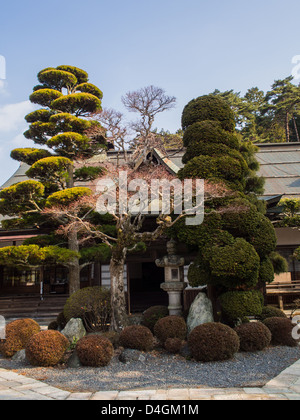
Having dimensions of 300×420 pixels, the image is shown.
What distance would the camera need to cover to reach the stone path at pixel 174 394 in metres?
4.73

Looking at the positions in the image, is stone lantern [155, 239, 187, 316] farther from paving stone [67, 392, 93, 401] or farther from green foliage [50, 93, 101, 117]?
green foliage [50, 93, 101, 117]

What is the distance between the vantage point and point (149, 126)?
1027 cm

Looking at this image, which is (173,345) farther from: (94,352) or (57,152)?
(57,152)

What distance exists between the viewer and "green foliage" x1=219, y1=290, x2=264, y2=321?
8164 mm

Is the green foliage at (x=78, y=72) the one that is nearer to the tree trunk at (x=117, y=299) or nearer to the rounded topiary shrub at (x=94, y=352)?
the tree trunk at (x=117, y=299)

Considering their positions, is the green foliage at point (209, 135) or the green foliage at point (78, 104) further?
the green foliage at point (78, 104)

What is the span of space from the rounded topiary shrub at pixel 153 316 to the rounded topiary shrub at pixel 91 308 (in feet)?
3.19

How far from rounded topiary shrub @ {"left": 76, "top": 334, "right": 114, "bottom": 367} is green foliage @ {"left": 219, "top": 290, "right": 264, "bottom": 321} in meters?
2.91

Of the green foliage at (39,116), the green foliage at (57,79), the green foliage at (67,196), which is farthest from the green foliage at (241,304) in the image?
the green foliage at (57,79)

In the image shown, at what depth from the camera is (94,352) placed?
6895mm

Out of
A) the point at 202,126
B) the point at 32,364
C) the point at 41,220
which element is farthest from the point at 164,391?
the point at 41,220

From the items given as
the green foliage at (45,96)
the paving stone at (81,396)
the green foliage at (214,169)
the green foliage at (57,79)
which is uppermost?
the green foliage at (57,79)

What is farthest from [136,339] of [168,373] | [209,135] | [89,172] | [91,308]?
[89,172]

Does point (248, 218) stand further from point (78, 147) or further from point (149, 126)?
point (78, 147)
